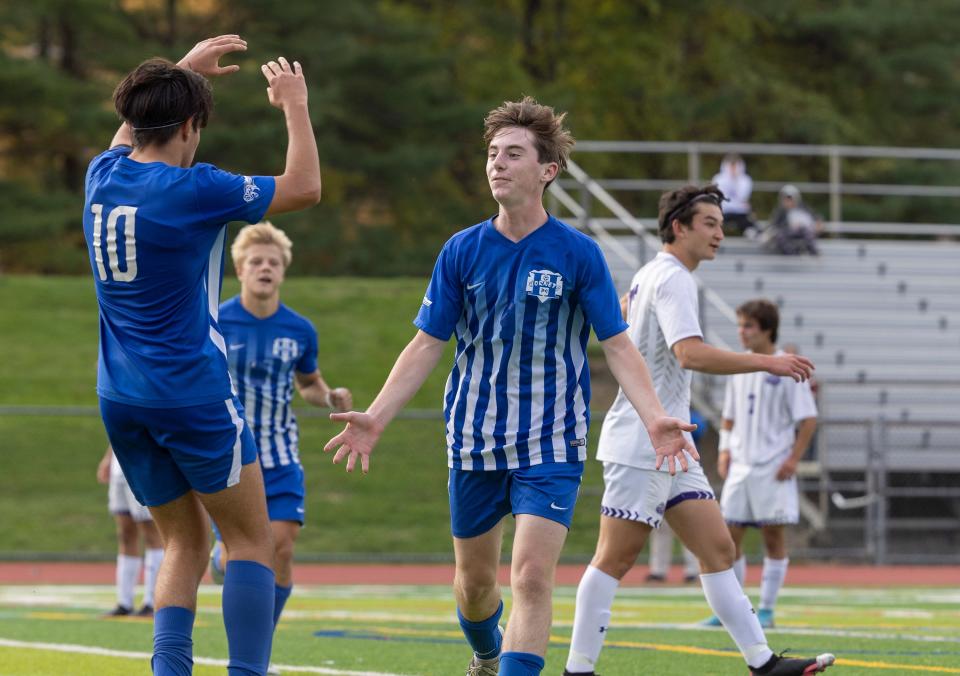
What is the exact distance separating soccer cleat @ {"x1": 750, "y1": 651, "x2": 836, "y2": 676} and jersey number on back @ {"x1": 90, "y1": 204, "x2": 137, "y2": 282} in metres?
3.31

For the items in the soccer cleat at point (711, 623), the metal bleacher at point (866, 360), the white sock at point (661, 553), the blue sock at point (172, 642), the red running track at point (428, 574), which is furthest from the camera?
the metal bleacher at point (866, 360)

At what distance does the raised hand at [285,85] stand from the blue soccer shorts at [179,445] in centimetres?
103

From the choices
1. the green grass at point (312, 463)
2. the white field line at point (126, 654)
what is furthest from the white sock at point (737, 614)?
the green grass at point (312, 463)

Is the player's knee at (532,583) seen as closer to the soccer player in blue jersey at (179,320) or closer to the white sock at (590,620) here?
the soccer player in blue jersey at (179,320)

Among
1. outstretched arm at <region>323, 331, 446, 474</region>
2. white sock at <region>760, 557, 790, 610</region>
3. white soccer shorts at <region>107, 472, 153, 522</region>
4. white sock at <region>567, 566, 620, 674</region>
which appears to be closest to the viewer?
outstretched arm at <region>323, 331, 446, 474</region>

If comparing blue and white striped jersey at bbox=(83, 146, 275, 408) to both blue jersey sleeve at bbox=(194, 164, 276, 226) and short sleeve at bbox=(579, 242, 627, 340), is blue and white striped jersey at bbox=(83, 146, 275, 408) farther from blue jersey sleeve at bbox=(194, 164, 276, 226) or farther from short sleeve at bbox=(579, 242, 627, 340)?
short sleeve at bbox=(579, 242, 627, 340)

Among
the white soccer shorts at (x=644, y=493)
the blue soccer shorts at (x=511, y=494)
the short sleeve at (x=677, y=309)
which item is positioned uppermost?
the short sleeve at (x=677, y=309)

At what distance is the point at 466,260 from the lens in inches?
236

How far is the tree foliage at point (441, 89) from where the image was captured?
113ft

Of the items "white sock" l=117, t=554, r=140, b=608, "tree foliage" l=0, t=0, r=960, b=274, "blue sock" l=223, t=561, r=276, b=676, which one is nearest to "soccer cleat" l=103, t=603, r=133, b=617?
"white sock" l=117, t=554, r=140, b=608

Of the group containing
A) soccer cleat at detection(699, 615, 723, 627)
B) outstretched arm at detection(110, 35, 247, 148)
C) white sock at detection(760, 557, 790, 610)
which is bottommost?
soccer cleat at detection(699, 615, 723, 627)

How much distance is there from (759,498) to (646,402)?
5740 millimetres

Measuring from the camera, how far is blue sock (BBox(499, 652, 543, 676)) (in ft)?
18.1

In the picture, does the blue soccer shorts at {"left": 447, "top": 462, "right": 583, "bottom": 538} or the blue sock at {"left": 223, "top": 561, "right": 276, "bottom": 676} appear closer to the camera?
the blue sock at {"left": 223, "top": 561, "right": 276, "bottom": 676}
